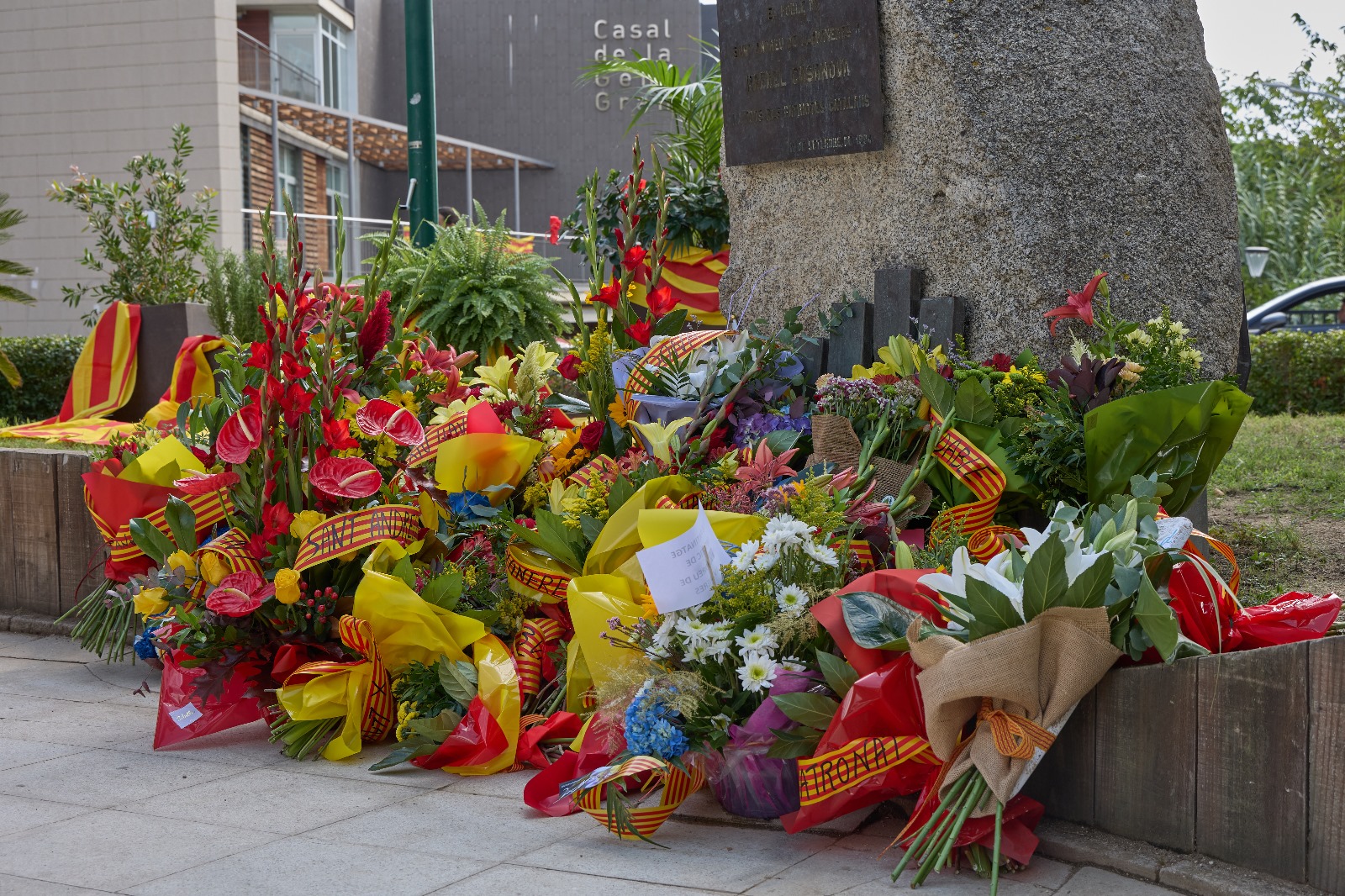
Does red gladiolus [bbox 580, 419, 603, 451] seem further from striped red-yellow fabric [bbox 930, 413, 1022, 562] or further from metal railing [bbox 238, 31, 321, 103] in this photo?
metal railing [bbox 238, 31, 321, 103]

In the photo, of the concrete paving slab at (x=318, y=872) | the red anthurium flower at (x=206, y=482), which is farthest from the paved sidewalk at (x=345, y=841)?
the red anthurium flower at (x=206, y=482)

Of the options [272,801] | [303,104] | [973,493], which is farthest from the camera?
[303,104]

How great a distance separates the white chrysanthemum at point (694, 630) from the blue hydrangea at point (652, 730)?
0.57 ft

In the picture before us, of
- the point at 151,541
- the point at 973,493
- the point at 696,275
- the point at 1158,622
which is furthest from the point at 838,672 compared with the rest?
the point at 696,275

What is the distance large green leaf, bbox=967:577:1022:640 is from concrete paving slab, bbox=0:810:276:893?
1.70 metres

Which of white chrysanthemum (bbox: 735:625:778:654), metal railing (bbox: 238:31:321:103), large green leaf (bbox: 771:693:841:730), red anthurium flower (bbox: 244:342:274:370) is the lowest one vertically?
large green leaf (bbox: 771:693:841:730)

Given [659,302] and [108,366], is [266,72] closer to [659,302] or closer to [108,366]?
[108,366]

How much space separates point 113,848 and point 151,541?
1.41 m

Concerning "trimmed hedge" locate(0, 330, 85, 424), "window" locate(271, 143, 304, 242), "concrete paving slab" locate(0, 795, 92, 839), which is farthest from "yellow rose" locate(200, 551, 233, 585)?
"window" locate(271, 143, 304, 242)

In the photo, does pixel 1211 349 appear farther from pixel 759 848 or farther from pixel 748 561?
pixel 759 848

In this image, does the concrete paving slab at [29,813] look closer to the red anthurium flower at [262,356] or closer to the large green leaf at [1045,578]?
the red anthurium flower at [262,356]

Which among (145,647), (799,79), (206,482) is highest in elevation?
(799,79)

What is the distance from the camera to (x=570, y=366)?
4625mm

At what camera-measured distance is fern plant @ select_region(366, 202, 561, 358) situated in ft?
20.9
